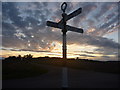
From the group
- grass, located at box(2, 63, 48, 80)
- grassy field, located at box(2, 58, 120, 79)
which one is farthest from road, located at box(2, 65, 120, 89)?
grassy field, located at box(2, 58, 120, 79)

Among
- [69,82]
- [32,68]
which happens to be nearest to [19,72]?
[32,68]

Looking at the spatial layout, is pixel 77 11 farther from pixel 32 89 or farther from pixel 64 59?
pixel 32 89

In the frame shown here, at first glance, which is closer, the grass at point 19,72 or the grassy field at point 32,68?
the grass at point 19,72

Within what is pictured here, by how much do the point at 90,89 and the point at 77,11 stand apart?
15.1ft

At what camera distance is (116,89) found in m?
7.84

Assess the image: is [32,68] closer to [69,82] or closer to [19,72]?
[19,72]

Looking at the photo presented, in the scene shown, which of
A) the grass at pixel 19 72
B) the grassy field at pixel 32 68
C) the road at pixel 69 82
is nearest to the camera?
the road at pixel 69 82

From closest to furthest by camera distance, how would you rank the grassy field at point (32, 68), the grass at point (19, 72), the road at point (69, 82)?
the road at point (69, 82) < the grass at point (19, 72) < the grassy field at point (32, 68)

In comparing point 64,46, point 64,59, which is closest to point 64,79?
point 64,59

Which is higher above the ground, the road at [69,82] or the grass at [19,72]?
the road at [69,82]

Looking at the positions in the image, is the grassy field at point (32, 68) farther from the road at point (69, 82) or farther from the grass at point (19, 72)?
the road at point (69, 82)

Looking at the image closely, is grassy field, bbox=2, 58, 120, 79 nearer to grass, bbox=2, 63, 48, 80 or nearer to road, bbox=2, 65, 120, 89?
grass, bbox=2, 63, 48, 80

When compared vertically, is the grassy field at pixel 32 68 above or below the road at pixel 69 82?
below

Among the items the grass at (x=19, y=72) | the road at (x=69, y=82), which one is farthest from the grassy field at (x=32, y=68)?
the road at (x=69, y=82)
